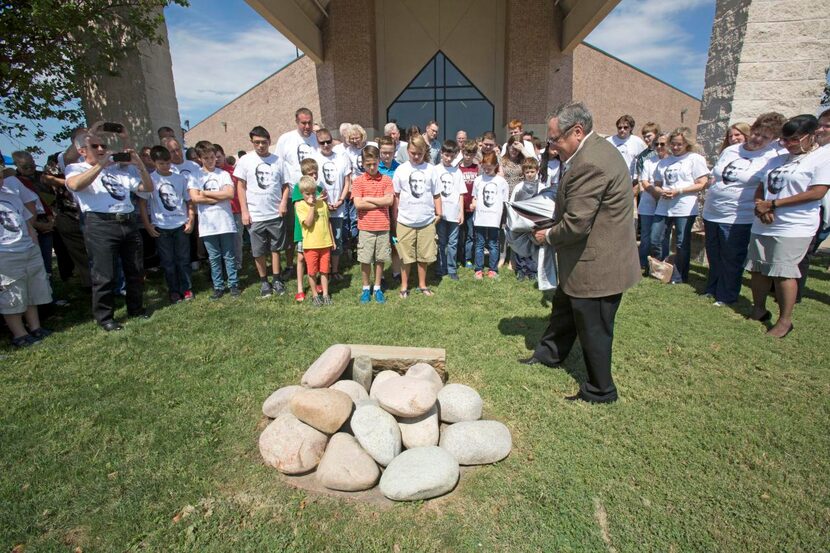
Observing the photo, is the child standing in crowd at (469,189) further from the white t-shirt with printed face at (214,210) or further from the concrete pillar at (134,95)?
the concrete pillar at (134,95)

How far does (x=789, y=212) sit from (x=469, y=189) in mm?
3752

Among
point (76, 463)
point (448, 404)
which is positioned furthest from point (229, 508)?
point (448, 404)

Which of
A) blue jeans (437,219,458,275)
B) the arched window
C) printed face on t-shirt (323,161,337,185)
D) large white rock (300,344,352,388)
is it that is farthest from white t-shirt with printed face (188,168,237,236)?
the arched window

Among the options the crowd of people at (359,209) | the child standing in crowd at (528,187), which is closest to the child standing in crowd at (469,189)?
the crowd of people at (359,209)

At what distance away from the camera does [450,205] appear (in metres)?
6.06

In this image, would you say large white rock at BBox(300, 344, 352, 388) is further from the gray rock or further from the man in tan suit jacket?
the man in tan suit jacket

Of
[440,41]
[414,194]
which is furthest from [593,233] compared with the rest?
[440,41]

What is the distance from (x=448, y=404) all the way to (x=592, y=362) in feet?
3.58

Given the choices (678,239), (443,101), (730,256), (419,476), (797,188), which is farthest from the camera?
(443,101)

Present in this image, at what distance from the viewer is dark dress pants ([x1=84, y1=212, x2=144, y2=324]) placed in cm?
450

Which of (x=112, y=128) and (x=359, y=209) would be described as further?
(x=359, y=209)

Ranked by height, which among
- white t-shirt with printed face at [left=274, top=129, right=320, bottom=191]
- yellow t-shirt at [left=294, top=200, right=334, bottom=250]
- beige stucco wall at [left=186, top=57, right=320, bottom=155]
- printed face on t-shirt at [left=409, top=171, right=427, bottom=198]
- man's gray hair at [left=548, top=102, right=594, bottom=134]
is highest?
beige stucco wall at [left=186, top=57, right=320, bottom=155]

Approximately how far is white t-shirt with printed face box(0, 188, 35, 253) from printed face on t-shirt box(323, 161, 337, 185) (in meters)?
3.30

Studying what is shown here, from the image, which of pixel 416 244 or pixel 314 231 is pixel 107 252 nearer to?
pixel 314 231
